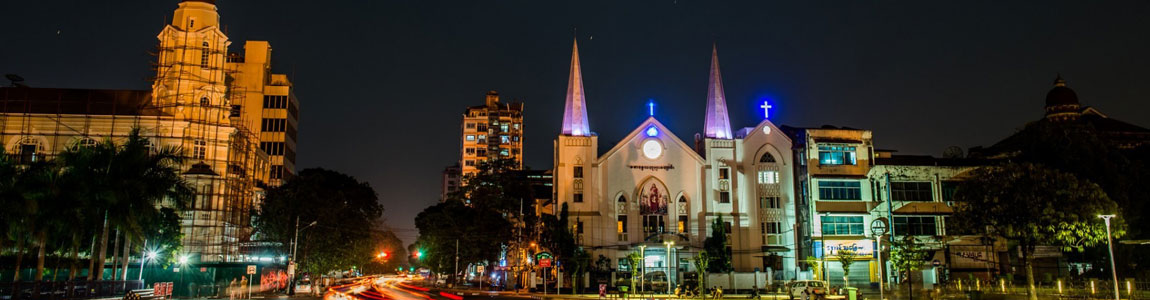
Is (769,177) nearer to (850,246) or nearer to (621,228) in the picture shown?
(850,246)

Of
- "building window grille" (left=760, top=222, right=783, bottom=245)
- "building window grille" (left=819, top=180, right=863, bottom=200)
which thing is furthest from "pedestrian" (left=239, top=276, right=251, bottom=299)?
"building window grille" (left=819, top=180, right=863, bottom=200)

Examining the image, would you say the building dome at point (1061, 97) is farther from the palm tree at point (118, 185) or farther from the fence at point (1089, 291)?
the palm tree at point (118, 185)

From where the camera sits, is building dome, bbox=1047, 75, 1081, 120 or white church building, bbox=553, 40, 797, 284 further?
building dome, bbox=1047, 75, 1081, 120

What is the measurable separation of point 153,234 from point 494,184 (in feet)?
117

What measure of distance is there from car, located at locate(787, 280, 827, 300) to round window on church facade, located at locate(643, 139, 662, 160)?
2545cm

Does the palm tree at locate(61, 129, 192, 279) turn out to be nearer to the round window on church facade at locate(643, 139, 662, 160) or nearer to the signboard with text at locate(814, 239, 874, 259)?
the round window on church facade at locate(643, 139, 662, 160)

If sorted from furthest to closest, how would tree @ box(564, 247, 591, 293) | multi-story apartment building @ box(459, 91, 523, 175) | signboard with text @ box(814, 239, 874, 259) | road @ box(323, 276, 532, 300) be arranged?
multi-story apartment building @ box(459, 91, 523, 175) < signboard with text @ box(814, 239, 874, 259) < tree @ box(564, 247, 591, 293) < road @ box(323, 276, 532, 300)

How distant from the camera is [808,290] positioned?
46.9 meters

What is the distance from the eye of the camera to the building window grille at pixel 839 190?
70.0m

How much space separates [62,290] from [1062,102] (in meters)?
93.8

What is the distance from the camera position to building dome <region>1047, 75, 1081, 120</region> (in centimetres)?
9044

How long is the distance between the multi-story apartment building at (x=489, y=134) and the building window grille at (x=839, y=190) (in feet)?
348


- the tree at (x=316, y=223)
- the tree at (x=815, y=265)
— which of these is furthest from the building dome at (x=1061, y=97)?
the tree at (x=316, y=223)

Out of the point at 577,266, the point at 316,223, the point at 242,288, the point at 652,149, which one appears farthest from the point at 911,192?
the point at 242,288
